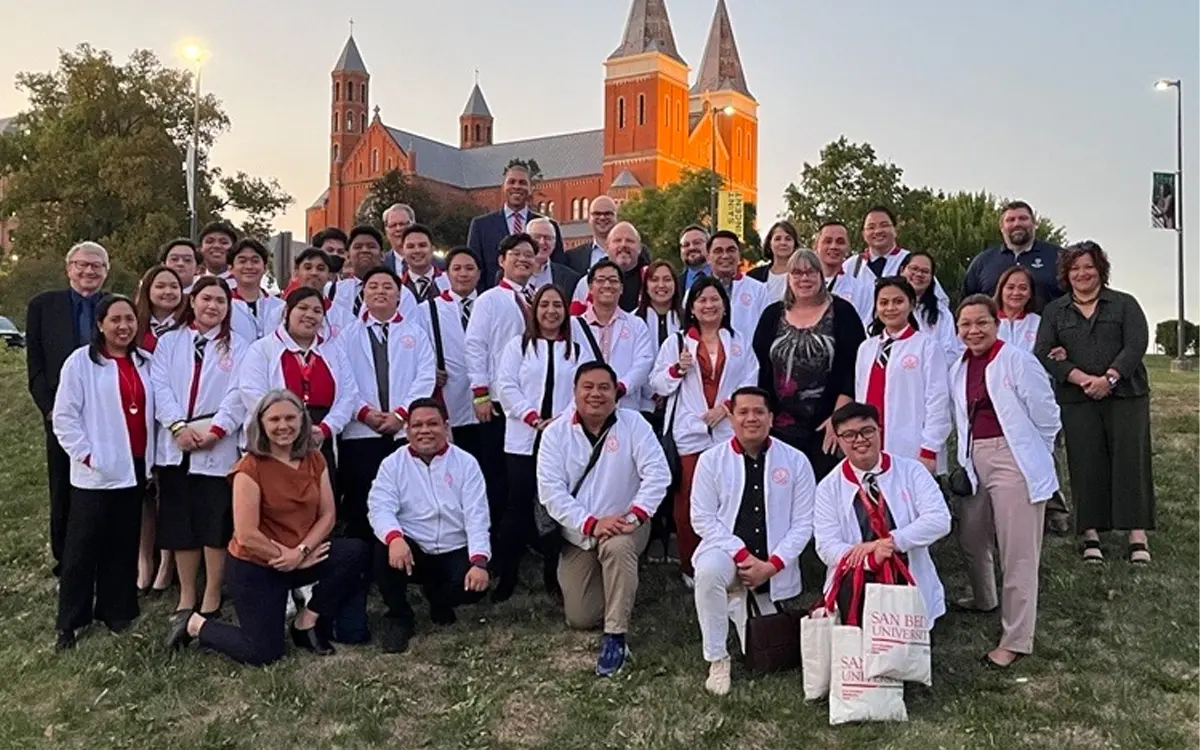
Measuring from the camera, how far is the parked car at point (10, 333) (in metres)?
30.4

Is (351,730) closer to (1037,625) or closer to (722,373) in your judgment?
(722,373)

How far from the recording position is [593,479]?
5996 mm

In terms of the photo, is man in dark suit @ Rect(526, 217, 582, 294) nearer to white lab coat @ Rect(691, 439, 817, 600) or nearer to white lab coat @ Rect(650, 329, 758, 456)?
white lab coat @ Rect(650, 329, 758, 456)

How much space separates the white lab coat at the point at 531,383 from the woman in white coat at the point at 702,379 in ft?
1.96

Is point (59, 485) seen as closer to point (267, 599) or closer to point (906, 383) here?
point (267, 599)

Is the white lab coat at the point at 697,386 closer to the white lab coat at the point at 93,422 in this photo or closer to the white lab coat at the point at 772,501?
the white lab coat at the point at 772,501

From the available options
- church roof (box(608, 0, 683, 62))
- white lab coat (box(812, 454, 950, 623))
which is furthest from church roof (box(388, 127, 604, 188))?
white lab coat (box(812, 454, 950, 623))

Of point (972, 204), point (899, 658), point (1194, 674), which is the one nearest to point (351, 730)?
point (899, 658)

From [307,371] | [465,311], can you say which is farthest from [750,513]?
[307,371]

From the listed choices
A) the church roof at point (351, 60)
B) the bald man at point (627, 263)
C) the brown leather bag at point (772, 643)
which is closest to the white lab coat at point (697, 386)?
the bald man at point (627, 263)

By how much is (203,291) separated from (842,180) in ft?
90.0

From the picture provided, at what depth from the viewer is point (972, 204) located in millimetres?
47719

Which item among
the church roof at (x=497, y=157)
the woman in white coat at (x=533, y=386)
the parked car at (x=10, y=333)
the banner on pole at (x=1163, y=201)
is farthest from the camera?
the church roof at (x=497, y=157)

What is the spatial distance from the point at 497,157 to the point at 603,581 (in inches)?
3601
